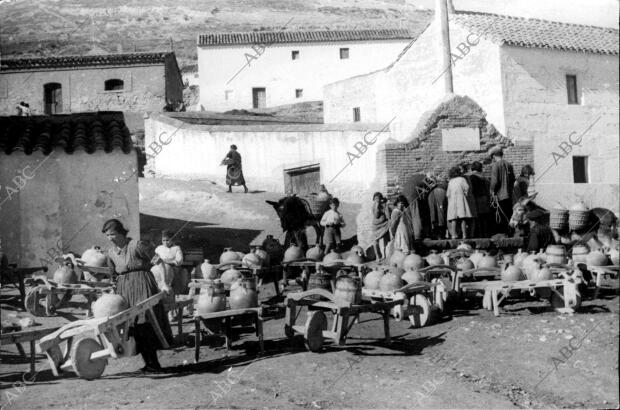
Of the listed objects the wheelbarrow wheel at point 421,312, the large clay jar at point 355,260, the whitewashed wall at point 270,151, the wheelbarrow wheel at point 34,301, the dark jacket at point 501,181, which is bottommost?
the wheelbarrow wheel at point 421,312

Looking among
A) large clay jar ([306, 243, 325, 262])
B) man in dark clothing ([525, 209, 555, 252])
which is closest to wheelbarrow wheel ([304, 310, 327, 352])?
large clay jar ([306, 243, 325, 262])

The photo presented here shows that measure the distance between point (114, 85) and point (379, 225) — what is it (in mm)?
22646

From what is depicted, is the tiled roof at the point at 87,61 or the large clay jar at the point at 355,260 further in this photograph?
the tiled roof at the point at 87,61

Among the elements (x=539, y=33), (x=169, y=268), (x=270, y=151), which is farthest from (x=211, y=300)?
(x=539, y=33)

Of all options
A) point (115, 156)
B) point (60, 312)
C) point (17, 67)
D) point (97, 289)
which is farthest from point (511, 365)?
point (17, 67)

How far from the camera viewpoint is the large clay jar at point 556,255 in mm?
9680

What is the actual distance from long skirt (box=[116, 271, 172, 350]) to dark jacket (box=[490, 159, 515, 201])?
29.5ft

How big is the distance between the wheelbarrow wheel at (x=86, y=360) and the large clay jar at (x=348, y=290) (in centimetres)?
280

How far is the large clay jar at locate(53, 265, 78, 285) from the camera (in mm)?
9625

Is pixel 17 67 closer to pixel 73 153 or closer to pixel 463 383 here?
pixel 73 153

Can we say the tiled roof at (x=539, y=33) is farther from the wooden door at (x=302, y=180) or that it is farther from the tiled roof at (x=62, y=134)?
the tiled roof at (x=62, y=134)

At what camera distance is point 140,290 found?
703 centimetres

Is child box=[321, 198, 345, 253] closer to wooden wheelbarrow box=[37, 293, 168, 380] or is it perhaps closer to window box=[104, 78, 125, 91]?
wooden wheelbarrow box=[37, 293, 168, 380]

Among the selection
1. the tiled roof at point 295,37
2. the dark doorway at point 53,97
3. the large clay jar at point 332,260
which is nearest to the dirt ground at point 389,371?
the large clay jar at point 332,260
